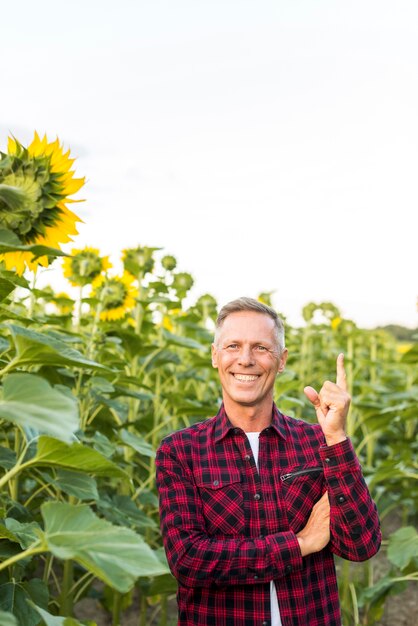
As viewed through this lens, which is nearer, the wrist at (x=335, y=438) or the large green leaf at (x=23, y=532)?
the large green leaf at (x=23, y=532)

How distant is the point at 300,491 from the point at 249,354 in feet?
1.13

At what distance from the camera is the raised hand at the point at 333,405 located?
5.74 ft

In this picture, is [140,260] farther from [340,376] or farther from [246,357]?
[340,376]

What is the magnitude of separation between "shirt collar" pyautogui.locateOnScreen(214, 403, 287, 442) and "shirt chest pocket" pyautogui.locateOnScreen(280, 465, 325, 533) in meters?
0.10

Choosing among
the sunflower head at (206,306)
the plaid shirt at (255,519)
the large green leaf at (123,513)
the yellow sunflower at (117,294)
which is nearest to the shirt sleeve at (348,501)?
the plaid shirt at (255,519)

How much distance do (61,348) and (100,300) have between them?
185 cm

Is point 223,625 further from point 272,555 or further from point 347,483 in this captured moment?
point 347,483

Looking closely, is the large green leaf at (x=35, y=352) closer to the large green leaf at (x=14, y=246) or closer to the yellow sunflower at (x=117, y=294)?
the large green leaf at (x=14, y=246)

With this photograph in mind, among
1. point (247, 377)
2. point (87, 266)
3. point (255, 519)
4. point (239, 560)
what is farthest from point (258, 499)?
point (87, 266)

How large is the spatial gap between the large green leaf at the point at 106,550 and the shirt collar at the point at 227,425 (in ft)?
3.04

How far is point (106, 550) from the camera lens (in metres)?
1.03

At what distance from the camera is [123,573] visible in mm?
1015

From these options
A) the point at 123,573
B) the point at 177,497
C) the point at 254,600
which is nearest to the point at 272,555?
the point at 254,600

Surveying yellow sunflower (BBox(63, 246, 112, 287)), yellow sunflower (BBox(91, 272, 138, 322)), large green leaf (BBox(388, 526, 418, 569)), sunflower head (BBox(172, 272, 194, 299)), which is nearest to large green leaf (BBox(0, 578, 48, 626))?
large green leaf (BBox(388, 526, 418, 569))
